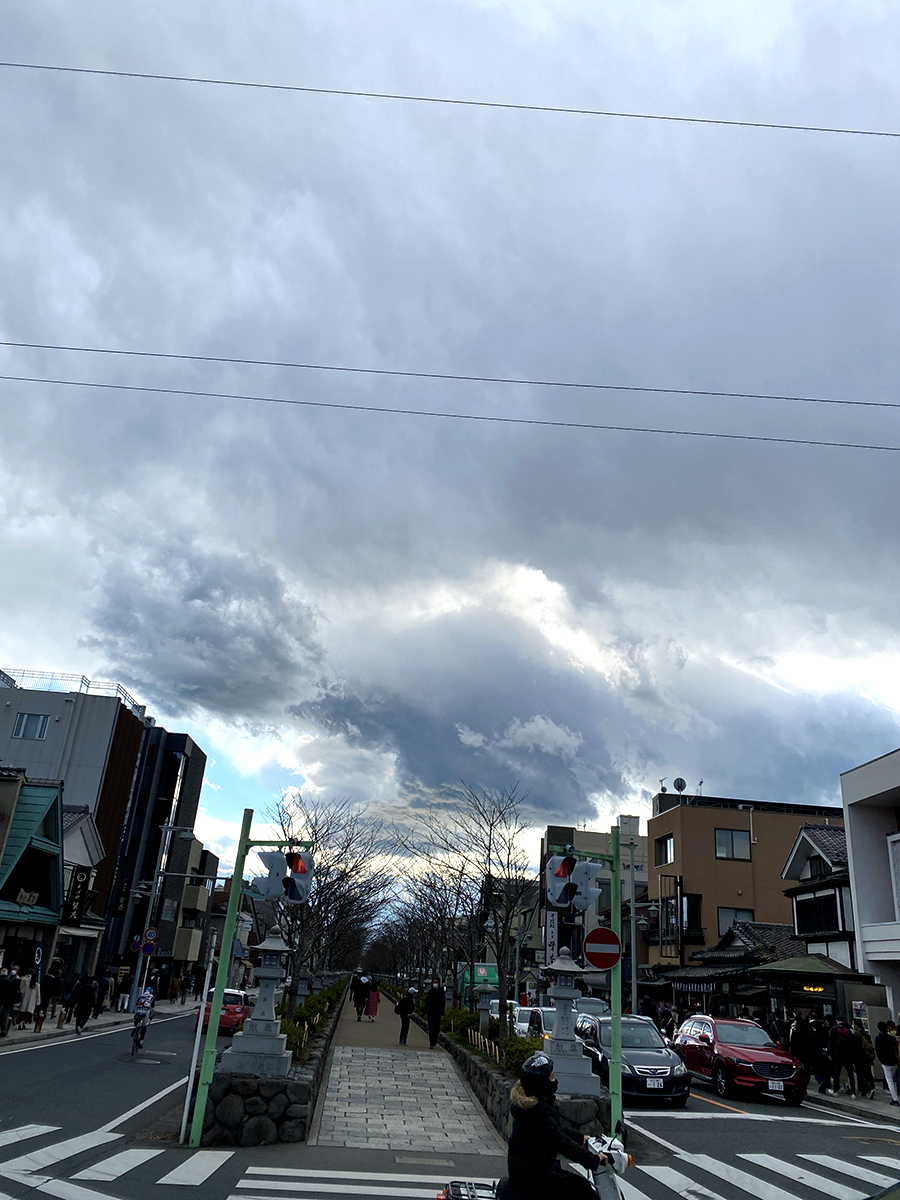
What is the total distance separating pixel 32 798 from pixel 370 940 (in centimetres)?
Result: 8966

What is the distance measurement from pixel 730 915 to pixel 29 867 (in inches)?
1423

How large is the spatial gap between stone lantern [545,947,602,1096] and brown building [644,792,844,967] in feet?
124

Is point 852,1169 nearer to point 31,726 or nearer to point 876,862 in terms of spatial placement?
point 876,862

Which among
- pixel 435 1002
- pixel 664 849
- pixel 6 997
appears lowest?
pixel 6 997

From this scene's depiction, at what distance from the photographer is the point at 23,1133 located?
34.8ft

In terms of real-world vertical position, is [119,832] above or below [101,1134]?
above

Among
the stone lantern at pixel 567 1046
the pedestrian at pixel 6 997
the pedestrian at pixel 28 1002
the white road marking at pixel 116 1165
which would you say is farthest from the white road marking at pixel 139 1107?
the pedestrian at pixel 28 1002

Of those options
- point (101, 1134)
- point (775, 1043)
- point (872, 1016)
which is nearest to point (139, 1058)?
point (101, 1134)

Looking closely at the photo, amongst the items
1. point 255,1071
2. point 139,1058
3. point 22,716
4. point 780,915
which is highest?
point 22,716

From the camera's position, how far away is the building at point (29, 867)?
29.5 metres

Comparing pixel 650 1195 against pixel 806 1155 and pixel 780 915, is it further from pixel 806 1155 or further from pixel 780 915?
pixel 780 915

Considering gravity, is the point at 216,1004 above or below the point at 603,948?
below

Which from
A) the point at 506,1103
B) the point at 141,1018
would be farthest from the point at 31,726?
the point at 506,1103

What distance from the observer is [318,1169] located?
9.46 m
